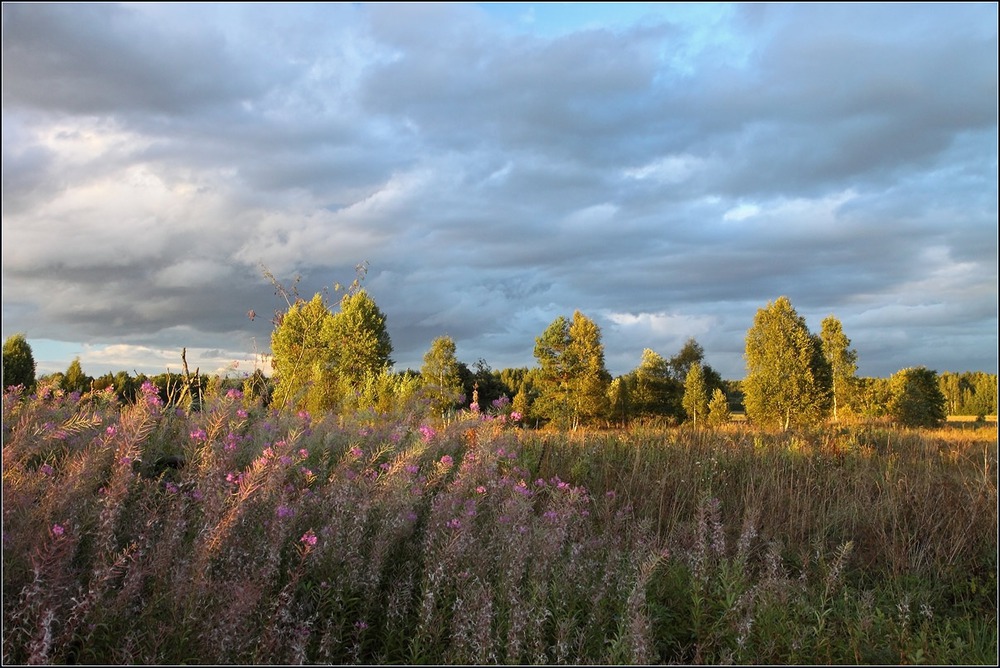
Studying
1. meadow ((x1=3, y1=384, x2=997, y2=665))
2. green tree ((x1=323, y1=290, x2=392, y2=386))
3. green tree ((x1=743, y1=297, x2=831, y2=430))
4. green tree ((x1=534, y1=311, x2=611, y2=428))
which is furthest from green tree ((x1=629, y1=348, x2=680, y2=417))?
meadow ((x1=3, y1=384, x2=997, y2=665))

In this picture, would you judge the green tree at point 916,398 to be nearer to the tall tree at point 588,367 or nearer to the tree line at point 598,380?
the tree line at point 598,380

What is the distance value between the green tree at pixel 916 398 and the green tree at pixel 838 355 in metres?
2.07

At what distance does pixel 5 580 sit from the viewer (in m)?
2.42

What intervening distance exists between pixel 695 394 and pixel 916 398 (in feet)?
32.1

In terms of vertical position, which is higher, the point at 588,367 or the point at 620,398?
the point at 588,367

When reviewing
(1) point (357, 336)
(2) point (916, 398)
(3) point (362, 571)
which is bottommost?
(3) point (362, 571)

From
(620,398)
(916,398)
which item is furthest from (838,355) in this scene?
(620,398)

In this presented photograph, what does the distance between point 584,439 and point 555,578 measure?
5.45 metres

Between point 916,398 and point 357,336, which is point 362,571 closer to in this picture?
point 357,336

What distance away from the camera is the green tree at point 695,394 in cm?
3406

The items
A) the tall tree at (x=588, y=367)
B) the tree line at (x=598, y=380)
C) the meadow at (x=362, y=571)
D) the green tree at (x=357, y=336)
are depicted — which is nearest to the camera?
the meadow at (x=362, y=571)

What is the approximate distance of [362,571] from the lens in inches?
118

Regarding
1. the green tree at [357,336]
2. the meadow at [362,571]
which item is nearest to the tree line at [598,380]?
the green tree at [357,336]

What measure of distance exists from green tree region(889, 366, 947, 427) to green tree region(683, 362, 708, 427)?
27.4 ft
